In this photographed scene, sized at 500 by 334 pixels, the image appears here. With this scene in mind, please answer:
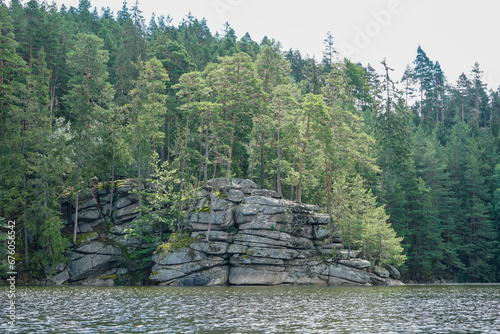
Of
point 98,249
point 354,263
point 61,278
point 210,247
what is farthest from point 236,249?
point 61,278

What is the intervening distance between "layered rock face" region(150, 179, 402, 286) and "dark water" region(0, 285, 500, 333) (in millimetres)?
15351

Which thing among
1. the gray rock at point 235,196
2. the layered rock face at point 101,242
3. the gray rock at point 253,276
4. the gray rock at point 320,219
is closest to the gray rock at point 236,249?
the gray rock at point 253,276

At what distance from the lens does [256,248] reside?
1892 inches

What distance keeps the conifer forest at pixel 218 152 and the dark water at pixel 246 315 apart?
2239cm

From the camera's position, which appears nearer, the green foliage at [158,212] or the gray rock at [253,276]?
the gray rock at [253,276]

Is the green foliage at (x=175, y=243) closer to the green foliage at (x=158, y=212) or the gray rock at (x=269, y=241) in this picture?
the green foliage at (x=158, y=212)

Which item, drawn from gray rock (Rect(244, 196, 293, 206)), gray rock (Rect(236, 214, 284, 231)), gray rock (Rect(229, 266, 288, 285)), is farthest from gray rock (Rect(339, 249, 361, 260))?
gray rock (Rect(244, 196, 293, 206))

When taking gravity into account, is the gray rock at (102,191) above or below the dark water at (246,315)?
above

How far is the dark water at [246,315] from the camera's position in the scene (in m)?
18.2

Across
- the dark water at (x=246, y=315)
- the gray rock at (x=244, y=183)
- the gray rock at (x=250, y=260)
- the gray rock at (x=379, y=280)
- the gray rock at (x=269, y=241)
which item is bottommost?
the gray rock at (x=379, y=280)

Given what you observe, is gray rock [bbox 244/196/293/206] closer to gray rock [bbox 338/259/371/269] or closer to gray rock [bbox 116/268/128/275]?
gray rock [bbox 338/259/371/269]

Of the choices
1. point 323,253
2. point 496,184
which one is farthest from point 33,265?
point 496,184

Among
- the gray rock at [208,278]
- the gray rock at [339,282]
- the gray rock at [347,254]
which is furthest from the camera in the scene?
the gray rock at [347,254]

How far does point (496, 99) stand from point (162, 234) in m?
107
